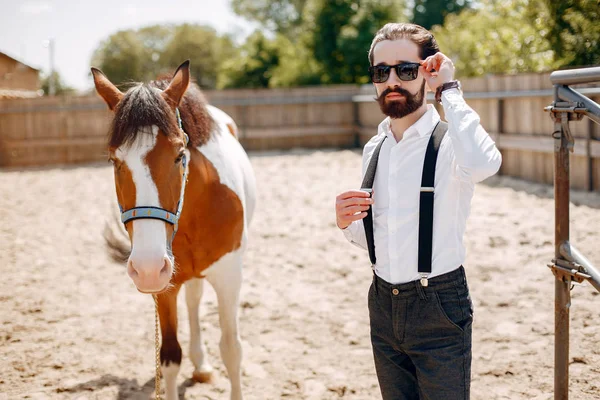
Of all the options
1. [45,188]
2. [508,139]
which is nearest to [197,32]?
[45,188]

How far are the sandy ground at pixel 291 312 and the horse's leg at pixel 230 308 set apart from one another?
0.21 metres

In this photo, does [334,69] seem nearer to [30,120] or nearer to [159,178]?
[30,120]

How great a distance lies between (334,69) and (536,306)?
15.1m

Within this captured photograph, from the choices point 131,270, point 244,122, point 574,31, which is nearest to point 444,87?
point 131,270

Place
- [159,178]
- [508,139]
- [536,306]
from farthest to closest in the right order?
[508,139], [536,306], [159,178]

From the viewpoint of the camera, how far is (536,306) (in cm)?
403

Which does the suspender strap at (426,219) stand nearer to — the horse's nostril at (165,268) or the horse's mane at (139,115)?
the horse's nostril at (165,268)

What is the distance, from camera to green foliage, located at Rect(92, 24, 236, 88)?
1827 inches

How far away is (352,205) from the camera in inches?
72.7

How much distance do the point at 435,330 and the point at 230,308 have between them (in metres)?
1.61

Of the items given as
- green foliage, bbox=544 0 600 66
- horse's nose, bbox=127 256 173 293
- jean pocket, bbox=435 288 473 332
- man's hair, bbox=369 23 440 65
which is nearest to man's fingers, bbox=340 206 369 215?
jean pocket, bbox=435 288 473 332

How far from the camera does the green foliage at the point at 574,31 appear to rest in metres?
6.55

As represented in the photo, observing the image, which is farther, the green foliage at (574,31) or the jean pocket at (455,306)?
the green foliage at (574,31)

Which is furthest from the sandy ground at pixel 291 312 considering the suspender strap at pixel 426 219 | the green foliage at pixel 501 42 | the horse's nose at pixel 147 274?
the green foliage at pixel 501 42
